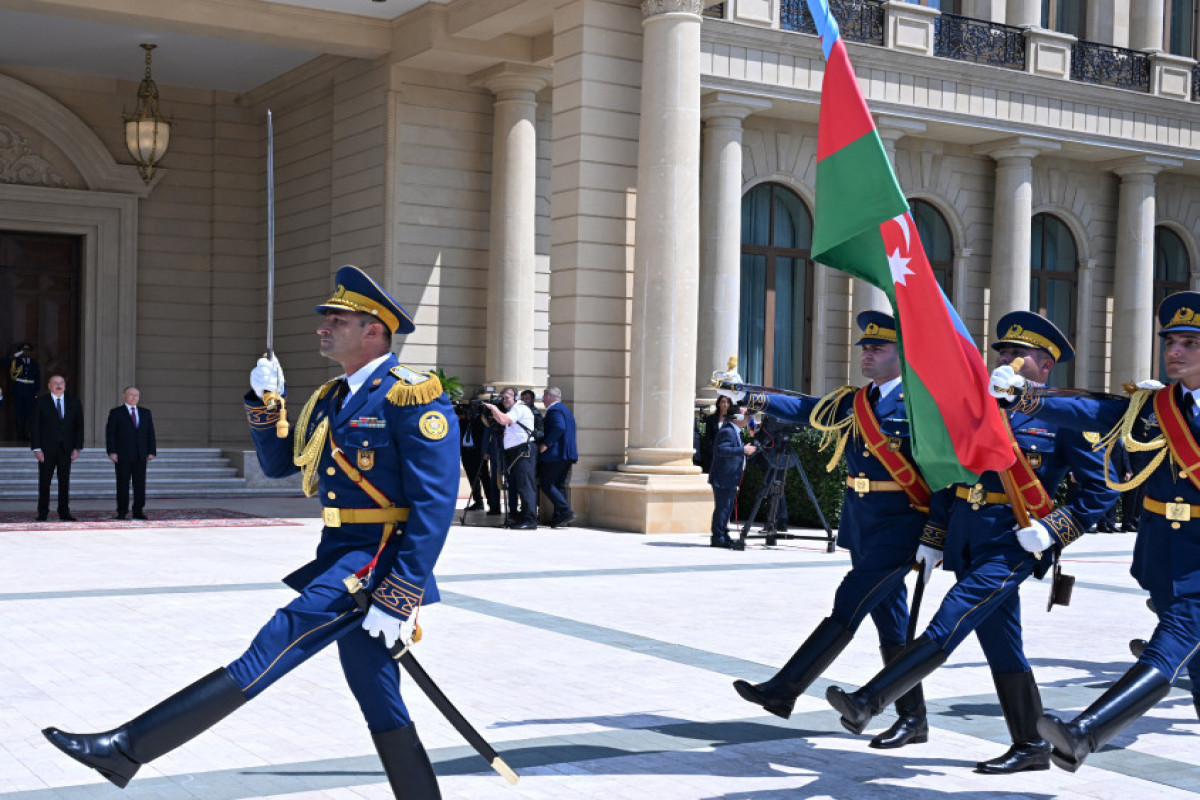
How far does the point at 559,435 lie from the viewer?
54.2ft

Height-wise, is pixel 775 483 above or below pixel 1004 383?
below

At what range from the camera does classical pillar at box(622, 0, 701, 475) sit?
1662 centimetres

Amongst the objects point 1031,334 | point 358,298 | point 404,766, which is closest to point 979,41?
point 1031,334

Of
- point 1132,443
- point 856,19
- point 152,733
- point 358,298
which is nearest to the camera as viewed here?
point 152,733

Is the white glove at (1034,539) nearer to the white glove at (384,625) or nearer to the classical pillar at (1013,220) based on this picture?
the white glove at (384,625)

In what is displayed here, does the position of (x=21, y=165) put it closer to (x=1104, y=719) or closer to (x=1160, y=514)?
(x=1160, y=514)

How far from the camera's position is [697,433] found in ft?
63.2

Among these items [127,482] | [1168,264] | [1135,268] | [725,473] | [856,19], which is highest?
[856,19]

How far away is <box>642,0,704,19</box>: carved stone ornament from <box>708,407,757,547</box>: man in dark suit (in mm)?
4662

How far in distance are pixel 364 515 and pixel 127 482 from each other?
43.5ft

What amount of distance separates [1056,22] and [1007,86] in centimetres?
296

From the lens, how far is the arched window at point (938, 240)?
26188 millimetres

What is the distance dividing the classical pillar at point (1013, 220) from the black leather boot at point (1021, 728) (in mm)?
20716

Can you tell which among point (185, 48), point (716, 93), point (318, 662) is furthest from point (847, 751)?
point (185, 48)
